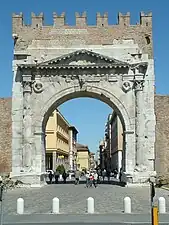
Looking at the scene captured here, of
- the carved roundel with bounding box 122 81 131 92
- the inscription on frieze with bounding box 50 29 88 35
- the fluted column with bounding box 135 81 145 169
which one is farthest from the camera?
the inscription on frieze with bounding box 50 29 88 35

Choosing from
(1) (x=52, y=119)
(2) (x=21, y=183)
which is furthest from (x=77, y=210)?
(1) (x=52, y=119)

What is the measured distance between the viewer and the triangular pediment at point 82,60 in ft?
93.8

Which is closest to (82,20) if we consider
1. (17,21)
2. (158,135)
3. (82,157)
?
(17,21)

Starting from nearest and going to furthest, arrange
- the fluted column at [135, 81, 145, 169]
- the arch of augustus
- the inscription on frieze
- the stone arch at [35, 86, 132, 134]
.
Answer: the fluted column at [135, 81, 145, 169], the arch of augustus, the stone arch at [35, 86, 132, 134], the inscription on frieze

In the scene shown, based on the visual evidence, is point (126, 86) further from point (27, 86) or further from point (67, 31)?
point (27, 86)

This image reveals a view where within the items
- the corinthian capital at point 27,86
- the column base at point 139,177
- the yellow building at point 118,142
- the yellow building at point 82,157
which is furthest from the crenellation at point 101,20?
the yellow building at point 82,157

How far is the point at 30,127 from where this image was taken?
28688 mm

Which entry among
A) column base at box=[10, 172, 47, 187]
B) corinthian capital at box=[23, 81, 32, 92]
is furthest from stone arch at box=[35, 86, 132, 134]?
column base at box=[10, 172, 47, 187]

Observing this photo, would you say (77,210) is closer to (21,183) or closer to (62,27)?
(21,183)

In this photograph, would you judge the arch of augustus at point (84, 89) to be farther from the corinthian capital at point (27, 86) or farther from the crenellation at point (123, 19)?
the crenellation at point (123, 19)

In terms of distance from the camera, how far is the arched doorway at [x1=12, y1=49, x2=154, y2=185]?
2850cm

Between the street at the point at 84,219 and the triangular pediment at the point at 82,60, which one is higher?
the triangular pediment at the point at 82,60

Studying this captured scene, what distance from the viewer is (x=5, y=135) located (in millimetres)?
30109

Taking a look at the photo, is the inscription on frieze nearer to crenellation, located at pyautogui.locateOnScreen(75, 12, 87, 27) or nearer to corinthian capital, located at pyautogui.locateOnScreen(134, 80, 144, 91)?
crenellation, located at pyautogui.locateOnScreen(75, 12, 87, 27)
